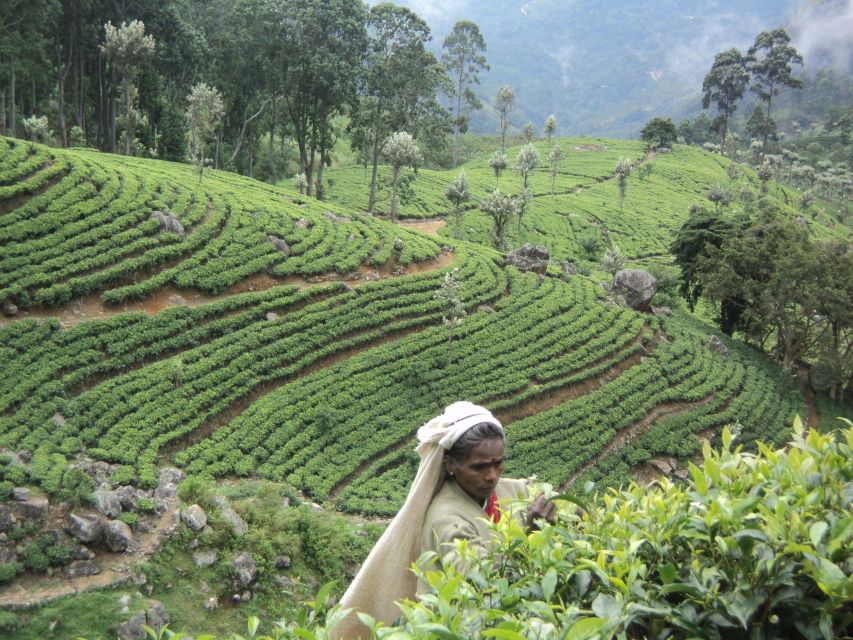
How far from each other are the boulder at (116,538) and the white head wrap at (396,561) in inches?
358


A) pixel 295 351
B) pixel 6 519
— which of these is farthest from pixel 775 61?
pixel 6 519

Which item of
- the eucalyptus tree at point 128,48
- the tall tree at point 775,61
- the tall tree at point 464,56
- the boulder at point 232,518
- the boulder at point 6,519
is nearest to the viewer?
the boulder at point 6,519

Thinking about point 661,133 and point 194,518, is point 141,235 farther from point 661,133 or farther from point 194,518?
point 661,133

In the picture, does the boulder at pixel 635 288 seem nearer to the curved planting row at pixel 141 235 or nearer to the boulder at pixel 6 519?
the curved planting row at pixel 141 235

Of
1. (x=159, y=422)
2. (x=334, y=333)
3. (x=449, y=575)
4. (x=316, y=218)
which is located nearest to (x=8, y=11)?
(x=316, y=218)

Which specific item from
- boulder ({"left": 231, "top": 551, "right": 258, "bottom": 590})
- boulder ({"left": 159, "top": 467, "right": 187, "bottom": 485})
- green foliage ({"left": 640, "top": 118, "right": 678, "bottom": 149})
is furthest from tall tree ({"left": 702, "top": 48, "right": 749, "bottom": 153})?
boulder ({"left": 231, "top": 551, "right": 258, "bottom": 590})

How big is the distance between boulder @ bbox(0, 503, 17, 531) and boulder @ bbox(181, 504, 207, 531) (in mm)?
2514

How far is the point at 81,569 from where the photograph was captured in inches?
390

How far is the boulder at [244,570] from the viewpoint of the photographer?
10.8 m

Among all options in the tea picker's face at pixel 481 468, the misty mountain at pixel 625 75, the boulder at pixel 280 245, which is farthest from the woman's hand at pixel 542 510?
the misty mountain at pixel 625 75

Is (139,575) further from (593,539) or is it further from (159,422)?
(593,539)

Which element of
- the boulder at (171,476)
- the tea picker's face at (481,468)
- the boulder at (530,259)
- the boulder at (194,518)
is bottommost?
the boulder at (171,476)

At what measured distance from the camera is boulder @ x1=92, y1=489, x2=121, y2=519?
1075 cm

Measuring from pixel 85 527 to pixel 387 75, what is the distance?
106 ft
